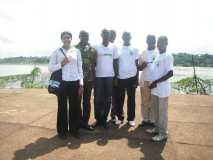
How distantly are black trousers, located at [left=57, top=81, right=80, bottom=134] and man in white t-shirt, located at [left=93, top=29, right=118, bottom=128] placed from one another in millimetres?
504

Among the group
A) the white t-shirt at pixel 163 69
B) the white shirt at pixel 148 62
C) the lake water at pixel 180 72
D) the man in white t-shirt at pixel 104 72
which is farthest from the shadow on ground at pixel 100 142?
the lake water at pixel 180 72

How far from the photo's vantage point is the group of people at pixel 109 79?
4453 millimetres

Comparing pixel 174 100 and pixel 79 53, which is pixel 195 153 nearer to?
pixel 79 53

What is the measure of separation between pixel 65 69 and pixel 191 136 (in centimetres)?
241

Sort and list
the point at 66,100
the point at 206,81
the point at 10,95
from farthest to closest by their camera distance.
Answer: the point at 206,81, the point at 10,95, the point at 66,100

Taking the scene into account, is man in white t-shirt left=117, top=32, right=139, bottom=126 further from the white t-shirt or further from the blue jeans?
the white t-shirt

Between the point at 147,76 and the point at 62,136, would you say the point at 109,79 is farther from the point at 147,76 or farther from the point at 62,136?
the point at 62,136

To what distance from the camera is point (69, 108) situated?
15.7 ft

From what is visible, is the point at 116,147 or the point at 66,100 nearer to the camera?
the point at 116,147

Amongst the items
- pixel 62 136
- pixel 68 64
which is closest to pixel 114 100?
pixel 62 136

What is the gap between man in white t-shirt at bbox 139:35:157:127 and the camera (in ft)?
16.5

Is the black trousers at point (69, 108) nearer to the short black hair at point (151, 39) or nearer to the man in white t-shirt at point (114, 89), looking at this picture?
the man in white t-shirt at point (114, 89)

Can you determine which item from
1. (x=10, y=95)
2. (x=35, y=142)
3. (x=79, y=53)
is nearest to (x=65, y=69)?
(x=79, y=53)

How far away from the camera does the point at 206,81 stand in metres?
12.5
